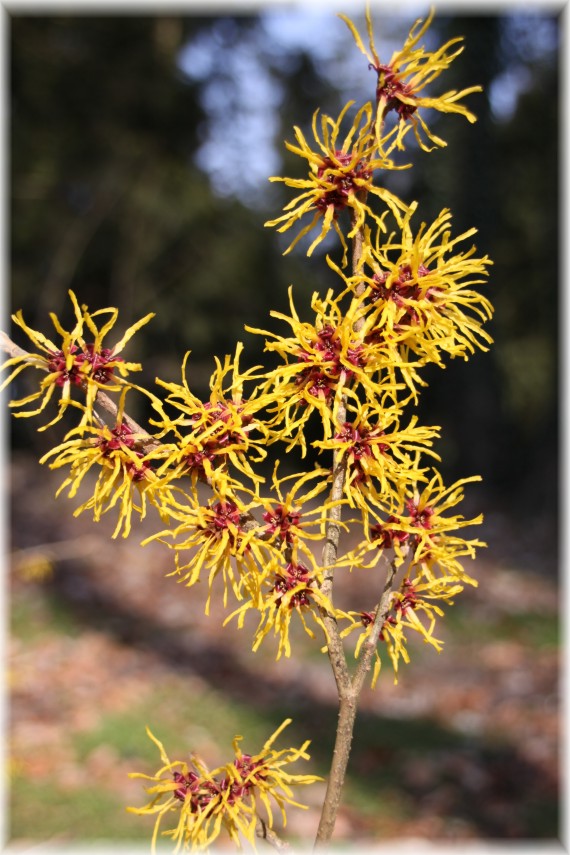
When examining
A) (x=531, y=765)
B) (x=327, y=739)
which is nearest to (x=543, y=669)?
(x=531, y=765)

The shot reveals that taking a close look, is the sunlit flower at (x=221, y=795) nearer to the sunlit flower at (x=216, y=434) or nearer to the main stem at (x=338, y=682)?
the main stem at (x=338, y=682)

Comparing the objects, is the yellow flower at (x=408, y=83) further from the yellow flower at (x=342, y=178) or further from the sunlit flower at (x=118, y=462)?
the sunlit flower at (x=118, y=462)

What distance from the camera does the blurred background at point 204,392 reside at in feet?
13.0

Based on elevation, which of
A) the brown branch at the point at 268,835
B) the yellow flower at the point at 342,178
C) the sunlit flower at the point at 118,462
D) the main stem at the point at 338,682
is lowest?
the brown branch at the point at 268,835

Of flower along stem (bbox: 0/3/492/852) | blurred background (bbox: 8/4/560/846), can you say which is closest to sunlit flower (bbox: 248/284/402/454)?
flower along stem (bbox: 0/3/492/852)

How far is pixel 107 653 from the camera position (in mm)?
5461

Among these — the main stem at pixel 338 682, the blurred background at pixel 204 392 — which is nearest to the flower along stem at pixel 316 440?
the main stem at pixel 338 682

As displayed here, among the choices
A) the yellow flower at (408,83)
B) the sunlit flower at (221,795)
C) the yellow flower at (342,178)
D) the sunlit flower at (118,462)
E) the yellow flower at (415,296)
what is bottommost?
the sunlit flower at (221,795)

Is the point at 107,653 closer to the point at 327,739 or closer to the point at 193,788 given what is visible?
the point at 327,739

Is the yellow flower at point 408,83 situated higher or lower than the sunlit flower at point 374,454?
higher

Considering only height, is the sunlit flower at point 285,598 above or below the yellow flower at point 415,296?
below

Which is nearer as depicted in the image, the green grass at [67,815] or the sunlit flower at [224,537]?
the sunlit flower at [224,537]

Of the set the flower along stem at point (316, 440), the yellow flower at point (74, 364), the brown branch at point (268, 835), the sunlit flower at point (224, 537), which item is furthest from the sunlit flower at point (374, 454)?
the brown branch at point (268, 835)

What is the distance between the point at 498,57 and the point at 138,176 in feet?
13.6
